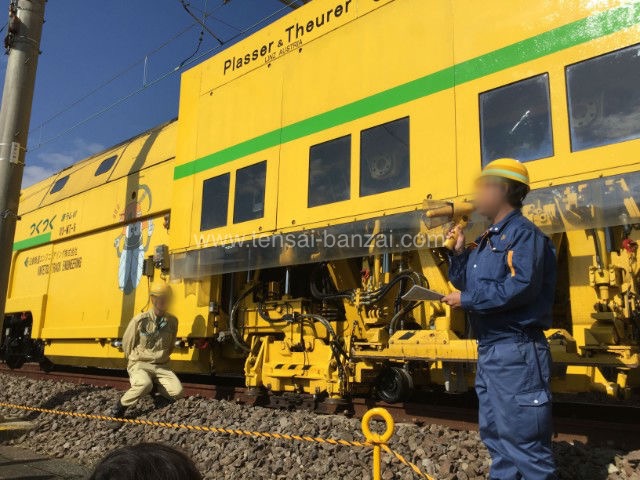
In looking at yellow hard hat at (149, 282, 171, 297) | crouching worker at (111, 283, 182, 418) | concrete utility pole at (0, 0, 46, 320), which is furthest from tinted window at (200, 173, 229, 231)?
concrete utility pole at (0, 0, 46, 320)

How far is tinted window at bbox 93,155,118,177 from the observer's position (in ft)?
30.5

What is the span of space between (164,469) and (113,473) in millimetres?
93

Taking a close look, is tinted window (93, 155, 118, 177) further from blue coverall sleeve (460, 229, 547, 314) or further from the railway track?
blue coverall sleeve (460, 229, 547, 314)

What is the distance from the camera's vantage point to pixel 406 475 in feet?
10.8

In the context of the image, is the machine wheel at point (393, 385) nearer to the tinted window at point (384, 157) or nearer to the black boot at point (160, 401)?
the tinted window at point (384, 157)

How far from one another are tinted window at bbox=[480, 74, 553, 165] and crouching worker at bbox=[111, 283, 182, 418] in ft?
13.5

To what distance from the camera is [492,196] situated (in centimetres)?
249

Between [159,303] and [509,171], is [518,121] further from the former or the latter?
[159,303]

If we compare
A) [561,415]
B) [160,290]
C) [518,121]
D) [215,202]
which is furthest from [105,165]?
[561,415]

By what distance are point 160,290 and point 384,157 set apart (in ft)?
10.8

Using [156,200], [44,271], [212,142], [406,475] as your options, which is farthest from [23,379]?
[406,475]

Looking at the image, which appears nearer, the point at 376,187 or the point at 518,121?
the point at 518,121

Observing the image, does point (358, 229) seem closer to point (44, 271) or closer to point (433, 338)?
point (433, 338)

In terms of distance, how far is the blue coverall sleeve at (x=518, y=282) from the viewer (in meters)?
2.25
